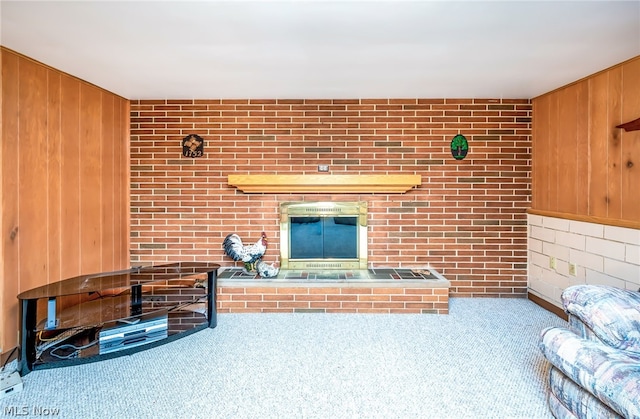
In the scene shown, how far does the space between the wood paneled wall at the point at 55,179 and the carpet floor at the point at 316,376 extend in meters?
0.80

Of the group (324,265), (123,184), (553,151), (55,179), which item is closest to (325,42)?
(324,265)

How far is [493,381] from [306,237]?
2.03m

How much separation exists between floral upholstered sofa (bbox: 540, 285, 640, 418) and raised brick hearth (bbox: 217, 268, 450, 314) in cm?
132

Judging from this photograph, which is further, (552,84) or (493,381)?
(552,84)

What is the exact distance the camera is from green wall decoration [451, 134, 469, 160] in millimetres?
3393

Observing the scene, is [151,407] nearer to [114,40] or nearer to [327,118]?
[114,40]

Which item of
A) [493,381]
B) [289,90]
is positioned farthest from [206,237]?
[493,381]

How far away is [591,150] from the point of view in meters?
2.66

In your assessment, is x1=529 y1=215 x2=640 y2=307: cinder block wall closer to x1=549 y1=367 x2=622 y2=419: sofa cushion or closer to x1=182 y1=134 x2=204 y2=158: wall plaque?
x1=549 y1=367 x2=622 y2=419: sofa cushion

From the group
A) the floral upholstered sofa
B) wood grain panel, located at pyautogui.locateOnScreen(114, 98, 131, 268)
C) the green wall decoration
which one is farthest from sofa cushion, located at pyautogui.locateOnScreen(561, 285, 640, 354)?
wood grain panel, located at pyautogui.locateOnScreen(114, 98, 131, 268)

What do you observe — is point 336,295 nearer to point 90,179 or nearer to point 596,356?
point 596,356

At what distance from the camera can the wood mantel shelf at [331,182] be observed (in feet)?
10.5

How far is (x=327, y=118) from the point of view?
3404mm

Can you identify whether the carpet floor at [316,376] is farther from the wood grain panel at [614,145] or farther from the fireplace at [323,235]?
the wood grain panel at [614,145]
